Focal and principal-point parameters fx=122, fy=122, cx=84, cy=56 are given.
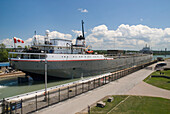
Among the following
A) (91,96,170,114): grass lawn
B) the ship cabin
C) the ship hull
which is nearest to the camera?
(91,96,170,114): grass lawn

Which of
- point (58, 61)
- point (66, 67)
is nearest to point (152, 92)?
point (66, 67)

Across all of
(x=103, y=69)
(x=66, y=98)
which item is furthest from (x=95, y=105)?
(x=103, y=69)

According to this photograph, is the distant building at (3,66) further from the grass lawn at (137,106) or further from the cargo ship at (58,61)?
the grass lawn at (137,106)

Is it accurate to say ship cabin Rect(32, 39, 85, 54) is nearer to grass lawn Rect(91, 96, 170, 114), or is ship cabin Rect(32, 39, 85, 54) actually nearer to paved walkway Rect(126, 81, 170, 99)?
paved walkway Rect(126, 81, 170, 99)

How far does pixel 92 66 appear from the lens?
27.3 meters

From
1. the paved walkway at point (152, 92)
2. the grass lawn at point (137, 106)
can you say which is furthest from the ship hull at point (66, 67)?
the grass lawn at point (137, 106)

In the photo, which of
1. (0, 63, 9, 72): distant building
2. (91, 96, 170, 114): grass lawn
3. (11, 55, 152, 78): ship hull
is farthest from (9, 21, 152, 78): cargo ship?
(0, 63, 9, 72): distant building

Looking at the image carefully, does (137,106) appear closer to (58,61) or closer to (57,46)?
(58,61)

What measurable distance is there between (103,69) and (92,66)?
5176mm

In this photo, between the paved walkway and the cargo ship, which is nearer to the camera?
the paved walkway

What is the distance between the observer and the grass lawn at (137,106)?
31.9 ft

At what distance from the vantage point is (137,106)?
10.7 m

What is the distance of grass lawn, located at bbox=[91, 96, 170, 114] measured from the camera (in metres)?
9.73

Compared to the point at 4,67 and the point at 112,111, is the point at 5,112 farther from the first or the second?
the point at 4,67
